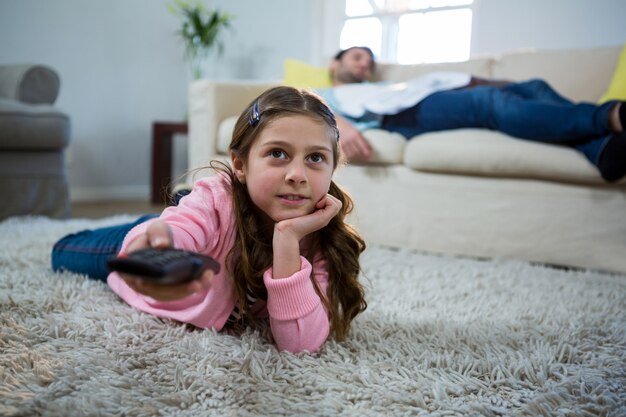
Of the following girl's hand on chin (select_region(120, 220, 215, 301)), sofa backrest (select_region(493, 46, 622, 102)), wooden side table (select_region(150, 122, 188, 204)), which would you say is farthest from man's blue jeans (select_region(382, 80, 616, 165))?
wooden side table (select_region(150, 122, 188, 204))

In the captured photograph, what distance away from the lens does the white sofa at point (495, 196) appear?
5.22 ft

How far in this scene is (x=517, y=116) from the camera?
1719mm

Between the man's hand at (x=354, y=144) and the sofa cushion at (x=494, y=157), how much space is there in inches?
5.7

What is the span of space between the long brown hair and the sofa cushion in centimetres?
96

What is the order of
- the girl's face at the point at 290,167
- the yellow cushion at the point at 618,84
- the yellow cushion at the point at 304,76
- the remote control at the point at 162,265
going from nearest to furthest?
the remote control at the point at 162,265 < the girl's face at the point at 290,167 < the yellow cushion at the point at 618,84 < the yellow cushion at the point at 304,76

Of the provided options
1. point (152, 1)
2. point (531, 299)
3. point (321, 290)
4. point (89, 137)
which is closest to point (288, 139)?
point (321, 290)

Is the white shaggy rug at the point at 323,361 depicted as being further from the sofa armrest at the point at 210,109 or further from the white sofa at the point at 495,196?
the sofa armrest at the point at 210,109

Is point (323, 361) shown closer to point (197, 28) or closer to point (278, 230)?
point (278, 230)

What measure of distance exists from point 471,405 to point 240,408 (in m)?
0.28

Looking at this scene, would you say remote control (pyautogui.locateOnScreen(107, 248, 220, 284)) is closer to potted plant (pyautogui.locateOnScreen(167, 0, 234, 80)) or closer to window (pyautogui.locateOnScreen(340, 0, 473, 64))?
potted plant (pyautogui.locateOnScreen(167, 0, 234, 80))

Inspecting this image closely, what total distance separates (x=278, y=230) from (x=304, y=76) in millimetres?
1820

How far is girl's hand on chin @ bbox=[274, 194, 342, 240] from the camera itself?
0.74 meters

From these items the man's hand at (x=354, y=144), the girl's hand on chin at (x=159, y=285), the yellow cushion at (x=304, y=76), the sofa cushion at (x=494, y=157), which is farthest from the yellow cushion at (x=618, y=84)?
the girl's hand on chin at (x=159, y=285)

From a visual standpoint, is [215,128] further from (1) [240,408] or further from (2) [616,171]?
(1) [240,408]
